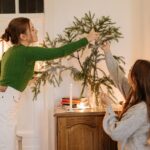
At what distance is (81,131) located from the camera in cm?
261

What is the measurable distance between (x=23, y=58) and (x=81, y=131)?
2.81ft

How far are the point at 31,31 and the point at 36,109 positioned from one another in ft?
4.31

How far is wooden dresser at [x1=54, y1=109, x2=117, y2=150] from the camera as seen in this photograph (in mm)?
2600

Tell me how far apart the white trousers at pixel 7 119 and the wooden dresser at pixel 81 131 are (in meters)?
0.52

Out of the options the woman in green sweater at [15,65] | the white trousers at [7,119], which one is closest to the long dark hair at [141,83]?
the woman in green sweater at [15,65]

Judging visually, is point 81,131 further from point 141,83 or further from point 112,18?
point 112,18

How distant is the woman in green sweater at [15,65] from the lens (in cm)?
206

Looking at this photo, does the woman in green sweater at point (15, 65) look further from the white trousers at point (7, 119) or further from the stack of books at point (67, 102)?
the stack of books at point (67, 102)

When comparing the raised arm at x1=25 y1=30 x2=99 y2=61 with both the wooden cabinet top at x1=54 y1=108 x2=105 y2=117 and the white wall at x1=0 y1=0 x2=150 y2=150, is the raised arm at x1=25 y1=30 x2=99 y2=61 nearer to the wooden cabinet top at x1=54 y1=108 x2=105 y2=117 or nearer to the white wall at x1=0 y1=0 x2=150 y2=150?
the wooden cabinet top at x1=54 y1=108 x2=105 y2=117

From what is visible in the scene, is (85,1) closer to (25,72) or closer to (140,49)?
(140,49)

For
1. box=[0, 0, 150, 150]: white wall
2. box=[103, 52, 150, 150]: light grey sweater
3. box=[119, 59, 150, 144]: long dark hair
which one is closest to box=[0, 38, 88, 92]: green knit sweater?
box=[119, 59, 150, 144]: long dark hair

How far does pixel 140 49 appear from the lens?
3252mm

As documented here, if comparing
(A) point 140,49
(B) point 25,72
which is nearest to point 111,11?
(A) point 140,49

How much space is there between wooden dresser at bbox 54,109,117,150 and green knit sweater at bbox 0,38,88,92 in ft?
1.89
